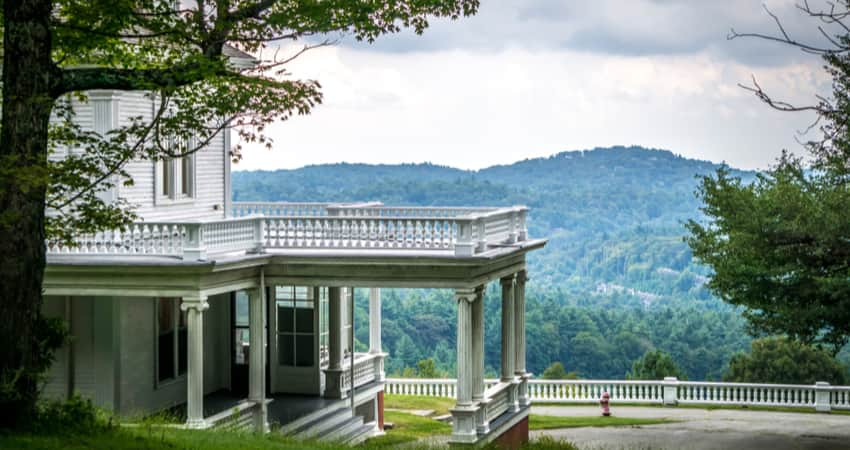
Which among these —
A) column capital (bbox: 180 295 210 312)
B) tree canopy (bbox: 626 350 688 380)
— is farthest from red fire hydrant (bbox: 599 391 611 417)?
tree canopy (bbox: 626 350 688 380)

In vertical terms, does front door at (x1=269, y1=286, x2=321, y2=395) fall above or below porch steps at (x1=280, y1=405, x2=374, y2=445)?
above

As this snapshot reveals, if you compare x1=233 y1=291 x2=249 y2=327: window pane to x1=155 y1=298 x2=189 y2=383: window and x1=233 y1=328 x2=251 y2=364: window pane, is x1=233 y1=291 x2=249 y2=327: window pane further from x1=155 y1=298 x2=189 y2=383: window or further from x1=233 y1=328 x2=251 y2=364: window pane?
x1=155 y1=298 x2=189 y2=383: window

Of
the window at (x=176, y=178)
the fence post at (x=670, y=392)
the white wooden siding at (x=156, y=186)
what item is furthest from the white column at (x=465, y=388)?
the fence post at (x=670, y=392)

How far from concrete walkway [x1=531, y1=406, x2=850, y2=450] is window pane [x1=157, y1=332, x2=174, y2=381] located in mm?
9540

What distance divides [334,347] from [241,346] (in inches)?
84.4

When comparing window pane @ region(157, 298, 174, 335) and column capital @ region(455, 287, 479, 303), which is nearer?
column capital @ region(455, 287, 479, 303)

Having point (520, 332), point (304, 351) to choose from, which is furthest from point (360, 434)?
point (520, 332)

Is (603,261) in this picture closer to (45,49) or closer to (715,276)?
(715,276)

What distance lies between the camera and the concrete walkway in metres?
30.8

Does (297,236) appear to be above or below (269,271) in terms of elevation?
above

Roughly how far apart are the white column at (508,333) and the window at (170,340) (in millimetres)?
6972

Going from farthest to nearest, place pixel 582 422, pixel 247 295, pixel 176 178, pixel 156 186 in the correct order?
pixel 582 422 → pixel 176 178 → pixel 156 186 → pixel 247 295

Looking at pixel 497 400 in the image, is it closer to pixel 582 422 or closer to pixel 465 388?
pixel 465 388

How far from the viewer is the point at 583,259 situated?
170000 mm
